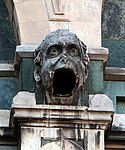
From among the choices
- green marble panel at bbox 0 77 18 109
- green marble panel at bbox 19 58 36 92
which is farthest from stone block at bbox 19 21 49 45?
green marble panel at bbox 0 77 18 109

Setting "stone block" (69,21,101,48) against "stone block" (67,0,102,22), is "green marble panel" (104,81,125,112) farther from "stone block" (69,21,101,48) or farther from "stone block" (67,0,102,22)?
"stone block" (67,0,102,22)

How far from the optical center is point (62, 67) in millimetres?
9789

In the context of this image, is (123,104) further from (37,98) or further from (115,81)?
(37,98)

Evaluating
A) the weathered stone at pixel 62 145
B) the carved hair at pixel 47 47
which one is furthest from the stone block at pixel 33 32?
the weathered stone at pixel 62 145

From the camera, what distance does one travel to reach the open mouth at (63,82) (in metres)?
9.88

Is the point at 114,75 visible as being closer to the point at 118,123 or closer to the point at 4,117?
the point at 118,123

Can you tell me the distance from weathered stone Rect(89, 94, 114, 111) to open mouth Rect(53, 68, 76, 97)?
0.25 m

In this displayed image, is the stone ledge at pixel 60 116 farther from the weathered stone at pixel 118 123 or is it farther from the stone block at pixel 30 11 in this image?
the stone block at pixel 30 11

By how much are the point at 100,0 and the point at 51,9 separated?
20.3 inches

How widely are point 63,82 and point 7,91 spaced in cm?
100

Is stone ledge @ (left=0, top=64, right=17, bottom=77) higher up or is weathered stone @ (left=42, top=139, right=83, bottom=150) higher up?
stone ledge @ (left=0, top=64, right=17, bottom=77)

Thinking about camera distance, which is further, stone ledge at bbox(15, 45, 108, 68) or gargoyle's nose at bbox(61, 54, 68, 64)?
stone ledge at bbox(15, 45, 108, 68)

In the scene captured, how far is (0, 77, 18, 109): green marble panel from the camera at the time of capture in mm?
10677

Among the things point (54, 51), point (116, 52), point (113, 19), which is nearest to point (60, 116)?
point (54, 51)
